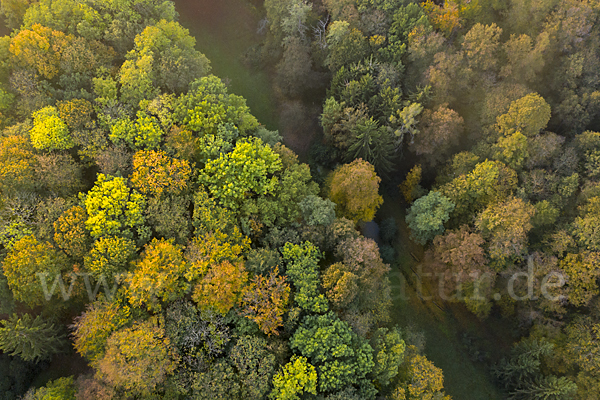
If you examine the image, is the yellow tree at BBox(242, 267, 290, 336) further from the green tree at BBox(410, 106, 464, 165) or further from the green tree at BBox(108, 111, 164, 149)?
the green tree at BBox(410, 106, 464, 165)

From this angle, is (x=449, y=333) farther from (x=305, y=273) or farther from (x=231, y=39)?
(x=231, y=39)

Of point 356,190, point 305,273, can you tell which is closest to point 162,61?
point 356,190

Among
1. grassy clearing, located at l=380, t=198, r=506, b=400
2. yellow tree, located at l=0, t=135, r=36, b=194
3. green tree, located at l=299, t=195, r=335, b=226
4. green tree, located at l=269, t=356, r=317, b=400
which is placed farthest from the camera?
grassy clearing, located at l=380, t=198, r=506, b=400

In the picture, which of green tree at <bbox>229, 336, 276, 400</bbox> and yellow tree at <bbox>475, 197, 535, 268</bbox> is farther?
yellow tree at <bbox>475, 197, 535, 268</bbox>

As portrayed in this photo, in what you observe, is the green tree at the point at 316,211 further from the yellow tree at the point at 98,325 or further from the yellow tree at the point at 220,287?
the yellow tree at the point at 98,325

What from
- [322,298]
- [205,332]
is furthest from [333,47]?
[205,332]

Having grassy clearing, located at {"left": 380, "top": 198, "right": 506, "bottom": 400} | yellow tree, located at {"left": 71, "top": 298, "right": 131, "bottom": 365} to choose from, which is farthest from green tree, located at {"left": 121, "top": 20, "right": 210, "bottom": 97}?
grassy clearing, located at {"left": 380, "top": 198, "right": 506, "bottom": 400}

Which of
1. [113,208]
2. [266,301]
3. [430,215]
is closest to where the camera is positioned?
[266,301]
